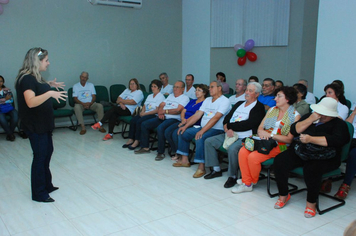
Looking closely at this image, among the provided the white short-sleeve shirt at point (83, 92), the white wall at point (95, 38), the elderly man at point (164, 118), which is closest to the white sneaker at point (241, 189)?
the elderly man at point (164, 118)

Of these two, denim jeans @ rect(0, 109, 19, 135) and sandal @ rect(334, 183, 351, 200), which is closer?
sandal @ rect(334, 183, 351, 200)

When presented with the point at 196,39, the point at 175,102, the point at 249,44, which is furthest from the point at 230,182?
the point at 196,39

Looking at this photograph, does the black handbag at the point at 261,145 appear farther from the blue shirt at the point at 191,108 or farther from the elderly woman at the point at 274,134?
the blue shirt at the point at 191,108

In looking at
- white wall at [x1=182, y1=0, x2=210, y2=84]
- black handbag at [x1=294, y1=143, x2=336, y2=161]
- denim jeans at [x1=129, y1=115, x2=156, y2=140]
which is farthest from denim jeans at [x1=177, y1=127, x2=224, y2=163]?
white wall at [x1=182, y1=0, x2=210, y2=84]

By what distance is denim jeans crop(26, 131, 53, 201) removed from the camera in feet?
10.3

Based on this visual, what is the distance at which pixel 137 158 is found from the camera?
16.1 feet

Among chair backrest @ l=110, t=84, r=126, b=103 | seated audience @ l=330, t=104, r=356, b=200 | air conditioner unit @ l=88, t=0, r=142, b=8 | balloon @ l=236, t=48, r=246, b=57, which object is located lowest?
seated audience @ l=330, t=104, r=356, b=200

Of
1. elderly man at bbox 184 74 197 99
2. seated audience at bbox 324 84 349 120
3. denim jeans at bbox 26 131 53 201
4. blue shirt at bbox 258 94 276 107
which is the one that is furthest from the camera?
elderly man at bbox 184 74 197 99

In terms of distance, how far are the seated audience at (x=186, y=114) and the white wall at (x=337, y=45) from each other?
6.25 feet

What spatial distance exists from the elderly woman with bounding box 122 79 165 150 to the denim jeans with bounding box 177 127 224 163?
1136 mm

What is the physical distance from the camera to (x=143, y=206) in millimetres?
3205

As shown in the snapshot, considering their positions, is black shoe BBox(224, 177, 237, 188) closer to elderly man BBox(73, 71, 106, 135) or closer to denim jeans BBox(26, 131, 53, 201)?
denim jeans BBox(26, 131, 53, 201)

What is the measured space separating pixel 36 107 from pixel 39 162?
56 centimetres

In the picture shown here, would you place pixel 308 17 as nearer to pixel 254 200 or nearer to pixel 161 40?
pixel 161 40
